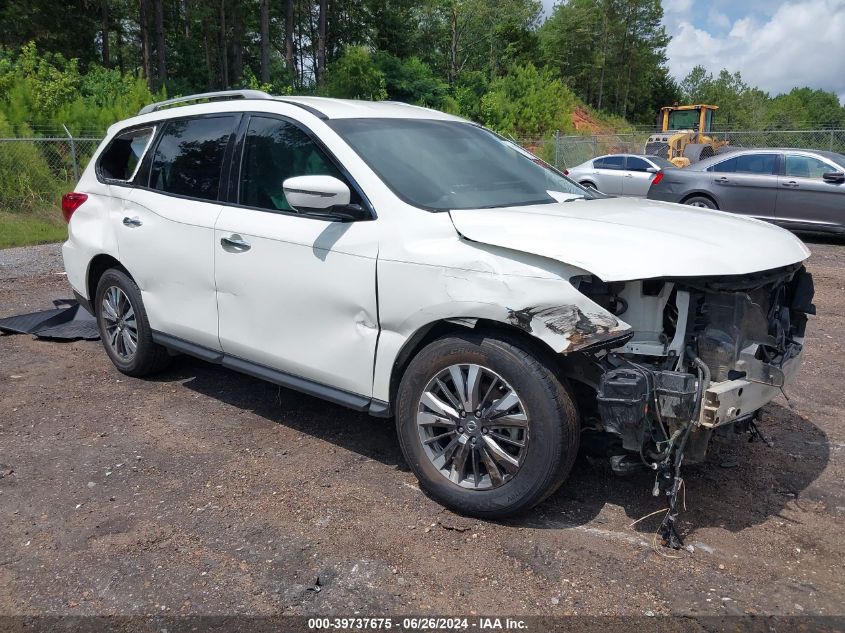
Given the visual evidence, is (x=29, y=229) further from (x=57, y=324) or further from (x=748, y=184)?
(x=748, y=184)

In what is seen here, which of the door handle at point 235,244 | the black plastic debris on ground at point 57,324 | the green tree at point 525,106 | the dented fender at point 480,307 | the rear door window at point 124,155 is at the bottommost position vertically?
the black plastic debris on ground at point 57,324

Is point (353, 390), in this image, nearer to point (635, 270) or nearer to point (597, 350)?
point (597, 350)

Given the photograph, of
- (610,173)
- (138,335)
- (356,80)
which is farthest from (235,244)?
(356,80)

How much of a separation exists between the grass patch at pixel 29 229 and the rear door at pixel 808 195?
12638 millimetres

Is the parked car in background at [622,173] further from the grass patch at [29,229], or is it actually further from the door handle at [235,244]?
the door handle at [235,244]


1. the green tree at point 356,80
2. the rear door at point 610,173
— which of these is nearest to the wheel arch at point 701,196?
the rear door at point 610,173

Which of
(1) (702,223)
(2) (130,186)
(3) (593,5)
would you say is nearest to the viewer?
(1) (702,223)

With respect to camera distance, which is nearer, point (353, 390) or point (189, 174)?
point (353, 390)

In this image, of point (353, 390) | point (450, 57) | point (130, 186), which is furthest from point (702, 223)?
point (450, 57)

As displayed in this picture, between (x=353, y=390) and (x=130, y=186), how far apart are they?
2.49 meters

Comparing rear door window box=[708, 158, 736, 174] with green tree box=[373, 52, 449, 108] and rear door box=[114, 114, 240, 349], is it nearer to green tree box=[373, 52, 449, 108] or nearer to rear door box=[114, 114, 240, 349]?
rear door box=[114, 114, 240, 349]

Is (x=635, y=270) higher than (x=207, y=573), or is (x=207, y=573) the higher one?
(x=635, y=270)

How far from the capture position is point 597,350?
294cm

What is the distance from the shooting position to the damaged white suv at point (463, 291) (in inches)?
116
